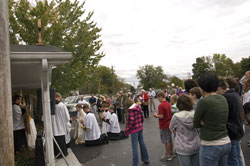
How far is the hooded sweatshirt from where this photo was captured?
130 inches

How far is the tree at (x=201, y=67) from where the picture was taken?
2256 inches

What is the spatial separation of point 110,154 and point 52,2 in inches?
487

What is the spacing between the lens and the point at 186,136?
3.39 m

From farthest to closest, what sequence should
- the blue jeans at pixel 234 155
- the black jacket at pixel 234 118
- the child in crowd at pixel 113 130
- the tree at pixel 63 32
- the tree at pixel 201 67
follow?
the tree at pixel 201 67 < the tree at pixel 63 32 < the child in crowd at pixel 113 130 < the blue jeans at pixel 234 155 < the black jacket at pixel 234 118

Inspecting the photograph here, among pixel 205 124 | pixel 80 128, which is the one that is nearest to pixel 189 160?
pixel 205 124

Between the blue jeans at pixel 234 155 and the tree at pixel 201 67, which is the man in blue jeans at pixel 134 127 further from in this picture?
the tree at pixel 201 67

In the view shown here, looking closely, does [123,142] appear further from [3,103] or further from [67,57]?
[3,103]

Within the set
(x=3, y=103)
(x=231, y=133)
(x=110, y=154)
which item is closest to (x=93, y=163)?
(x=110, y=154)

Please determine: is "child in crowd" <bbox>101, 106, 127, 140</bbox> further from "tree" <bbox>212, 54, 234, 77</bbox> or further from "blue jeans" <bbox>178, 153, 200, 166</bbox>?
"tree" <bbox>212, 54, 234, 77</bbox>

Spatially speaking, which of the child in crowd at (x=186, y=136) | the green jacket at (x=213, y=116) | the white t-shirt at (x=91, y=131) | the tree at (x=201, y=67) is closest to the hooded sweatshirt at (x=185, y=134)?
the child in crowd at (x=186, y=136)

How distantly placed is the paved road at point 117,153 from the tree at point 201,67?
51720 millimetres

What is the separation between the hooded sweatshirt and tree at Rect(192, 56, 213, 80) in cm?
5531

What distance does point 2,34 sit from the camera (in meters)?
3.06

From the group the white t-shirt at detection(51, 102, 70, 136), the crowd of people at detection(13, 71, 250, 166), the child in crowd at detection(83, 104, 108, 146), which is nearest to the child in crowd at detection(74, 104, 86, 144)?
the child in crowd at detection(83, 104, 108, 146)
